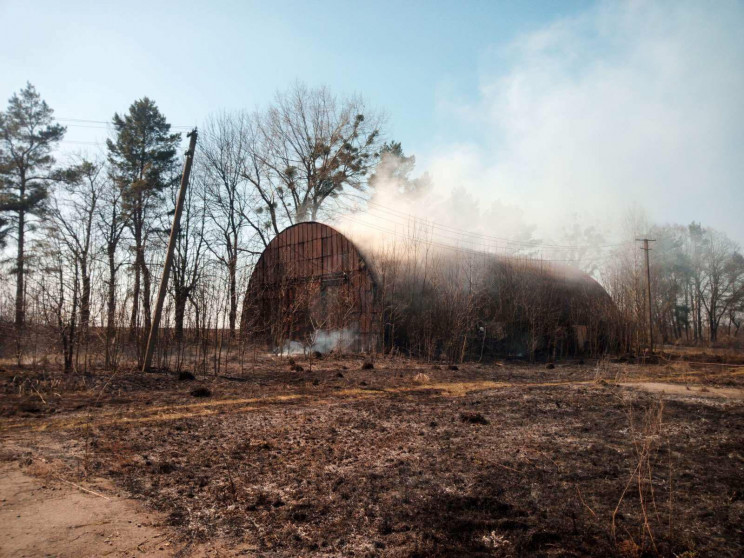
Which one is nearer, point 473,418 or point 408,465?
point 408,465

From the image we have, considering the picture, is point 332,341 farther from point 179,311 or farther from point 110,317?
point 110,317

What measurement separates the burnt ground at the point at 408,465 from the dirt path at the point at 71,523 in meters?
0.19

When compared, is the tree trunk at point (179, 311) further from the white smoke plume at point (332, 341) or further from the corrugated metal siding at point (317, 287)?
the white smoke plume at point (332, 341)

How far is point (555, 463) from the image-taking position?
4770mm

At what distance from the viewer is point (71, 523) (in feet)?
11.0

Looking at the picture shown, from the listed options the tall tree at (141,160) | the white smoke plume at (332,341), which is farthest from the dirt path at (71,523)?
the tall tree at (141,160)

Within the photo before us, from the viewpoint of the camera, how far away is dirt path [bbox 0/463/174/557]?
300 centimetres

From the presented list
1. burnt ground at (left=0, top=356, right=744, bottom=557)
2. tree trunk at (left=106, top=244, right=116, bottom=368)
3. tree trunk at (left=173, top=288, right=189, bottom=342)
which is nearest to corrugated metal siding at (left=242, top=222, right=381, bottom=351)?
tree trunk at (left=173, top=288, right=189, bottom=342)

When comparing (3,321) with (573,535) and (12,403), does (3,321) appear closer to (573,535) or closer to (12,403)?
(12,403)

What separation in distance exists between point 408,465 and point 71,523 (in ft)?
9.60

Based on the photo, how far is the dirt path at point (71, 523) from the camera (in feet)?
9.86

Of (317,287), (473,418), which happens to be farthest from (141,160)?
(473,418)

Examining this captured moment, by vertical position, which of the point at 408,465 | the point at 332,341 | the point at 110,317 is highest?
the point at 110,317

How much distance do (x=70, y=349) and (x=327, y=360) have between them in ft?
25.4
